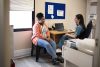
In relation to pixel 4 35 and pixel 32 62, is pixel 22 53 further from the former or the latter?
pixel 4 35

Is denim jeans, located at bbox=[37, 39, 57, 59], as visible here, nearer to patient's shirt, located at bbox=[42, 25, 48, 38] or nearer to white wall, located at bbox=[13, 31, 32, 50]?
patient's shirt, located at bbox=[42, 25, 48, 38]

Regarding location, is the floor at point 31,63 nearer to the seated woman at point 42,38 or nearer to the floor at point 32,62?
the floor at point 32,62

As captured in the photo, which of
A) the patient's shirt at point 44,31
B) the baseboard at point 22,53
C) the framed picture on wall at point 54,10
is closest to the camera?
the patient's shirt at point 44,31

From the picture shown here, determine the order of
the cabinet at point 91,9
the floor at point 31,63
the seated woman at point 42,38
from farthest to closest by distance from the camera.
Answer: the cabinet at point 91,9 → the seated woman at point 42,38 → the floor at point 31,63

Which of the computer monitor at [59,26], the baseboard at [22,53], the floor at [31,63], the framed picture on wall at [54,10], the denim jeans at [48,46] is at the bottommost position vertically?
the floor at [31,63]

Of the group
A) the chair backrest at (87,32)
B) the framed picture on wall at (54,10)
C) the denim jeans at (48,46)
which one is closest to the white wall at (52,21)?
A: the framed picture on wall at (54,10)

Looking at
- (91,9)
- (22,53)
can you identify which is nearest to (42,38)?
(22,53)

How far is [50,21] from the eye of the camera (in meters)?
4.64

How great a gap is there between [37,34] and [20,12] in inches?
32.9

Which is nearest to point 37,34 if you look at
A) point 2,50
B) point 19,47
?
point 19,47

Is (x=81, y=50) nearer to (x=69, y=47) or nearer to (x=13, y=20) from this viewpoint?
(x=69, y=47)

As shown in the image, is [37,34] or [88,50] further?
[37,34]

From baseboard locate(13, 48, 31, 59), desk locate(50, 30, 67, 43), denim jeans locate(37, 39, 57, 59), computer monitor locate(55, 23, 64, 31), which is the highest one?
computer monitor locate(55, 23, 64, 31)

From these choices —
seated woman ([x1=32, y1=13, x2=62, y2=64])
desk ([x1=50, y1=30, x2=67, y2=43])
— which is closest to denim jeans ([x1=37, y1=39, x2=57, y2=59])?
seated woman ([x1=32, y1=13, x2=62, y2=64])
